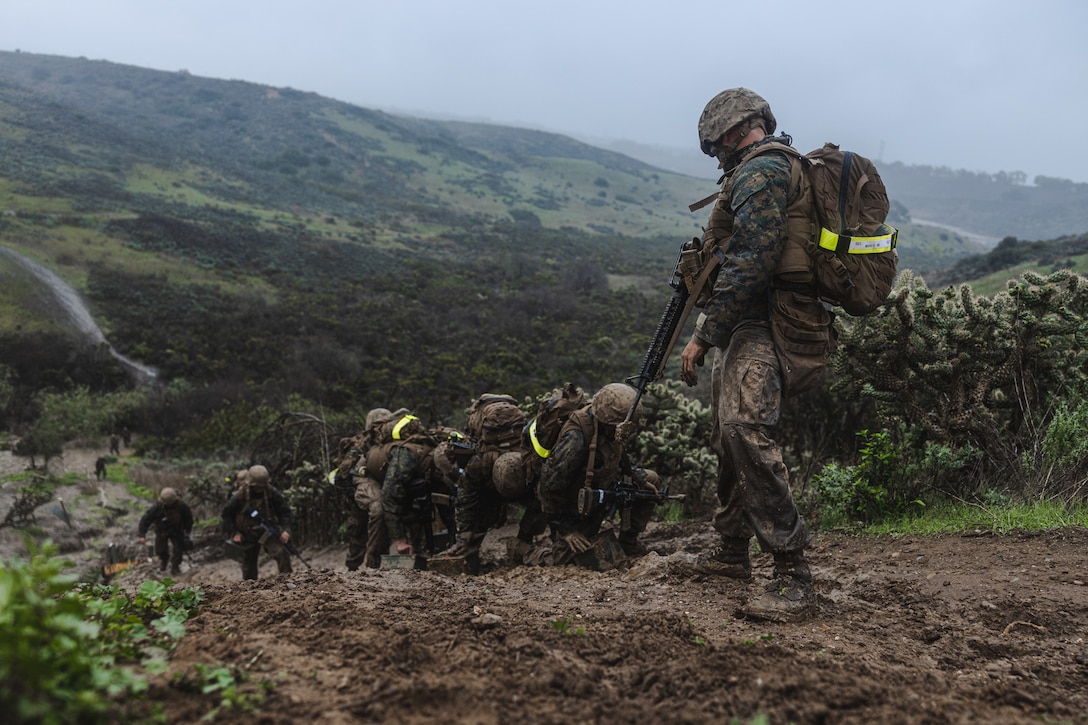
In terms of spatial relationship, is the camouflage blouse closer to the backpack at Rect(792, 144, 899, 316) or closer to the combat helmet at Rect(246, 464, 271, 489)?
the backpack at Rect(792, 144, 899, 316)

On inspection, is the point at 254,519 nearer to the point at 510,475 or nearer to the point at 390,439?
the point at 390,439

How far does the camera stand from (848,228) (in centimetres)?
339

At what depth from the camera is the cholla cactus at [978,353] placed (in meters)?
5.24

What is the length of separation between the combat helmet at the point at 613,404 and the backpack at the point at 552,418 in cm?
44

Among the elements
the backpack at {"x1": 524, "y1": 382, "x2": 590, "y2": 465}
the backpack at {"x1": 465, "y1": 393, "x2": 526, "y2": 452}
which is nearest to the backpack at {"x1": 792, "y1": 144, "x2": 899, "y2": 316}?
the backpack at {"x1": 524, "y1": 382, "x2": 590, "y2": 465}

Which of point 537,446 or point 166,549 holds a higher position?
point 537,446

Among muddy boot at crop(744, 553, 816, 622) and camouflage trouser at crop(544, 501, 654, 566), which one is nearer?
muddy boot at crop(744, 553, 816, 622)

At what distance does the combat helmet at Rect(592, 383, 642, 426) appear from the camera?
17.4 ft

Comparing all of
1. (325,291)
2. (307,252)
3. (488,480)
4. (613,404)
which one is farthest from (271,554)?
(307,252)

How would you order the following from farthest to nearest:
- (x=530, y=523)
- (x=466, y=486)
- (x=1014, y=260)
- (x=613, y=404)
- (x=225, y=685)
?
(x=1014, y=260), (x=530, y=523), (x=466, y=486), (x=613, y=404), (x=225, y=685)

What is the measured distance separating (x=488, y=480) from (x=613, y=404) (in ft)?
5.54

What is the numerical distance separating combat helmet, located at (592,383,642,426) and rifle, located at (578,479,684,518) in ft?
1.77

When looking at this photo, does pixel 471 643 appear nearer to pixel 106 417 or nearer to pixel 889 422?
pixel 889 422

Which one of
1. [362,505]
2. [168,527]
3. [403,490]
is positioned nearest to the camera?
[403,490]
